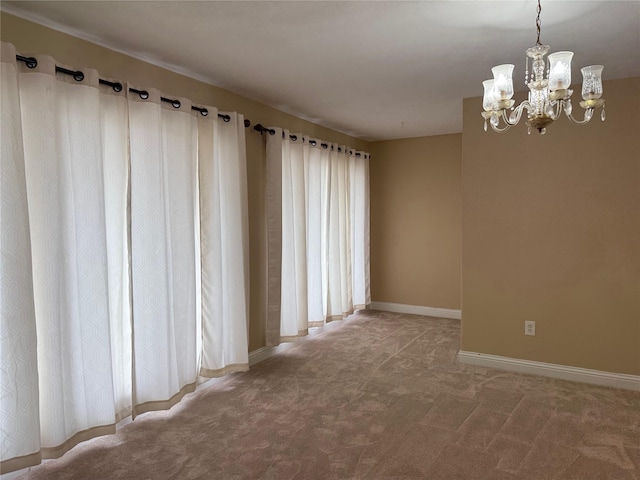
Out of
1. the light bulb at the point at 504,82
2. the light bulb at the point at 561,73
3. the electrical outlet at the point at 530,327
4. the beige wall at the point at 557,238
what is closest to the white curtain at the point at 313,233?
the beige wall at the point at 557,238

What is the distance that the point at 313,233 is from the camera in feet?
16.0

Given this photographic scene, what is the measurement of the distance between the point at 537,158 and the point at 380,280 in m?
3.10

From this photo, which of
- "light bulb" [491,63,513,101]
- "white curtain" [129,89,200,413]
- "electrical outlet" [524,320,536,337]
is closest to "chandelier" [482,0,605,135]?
"light bulb" [491,63,513,101]

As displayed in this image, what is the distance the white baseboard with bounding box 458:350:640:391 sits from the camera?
3525 millimetres

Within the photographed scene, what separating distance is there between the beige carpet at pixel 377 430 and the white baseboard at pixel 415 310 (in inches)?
73.6

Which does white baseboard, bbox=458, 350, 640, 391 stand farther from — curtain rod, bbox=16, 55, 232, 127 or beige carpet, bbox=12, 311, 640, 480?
curtain rod, bbox=16, 55, 232, 127

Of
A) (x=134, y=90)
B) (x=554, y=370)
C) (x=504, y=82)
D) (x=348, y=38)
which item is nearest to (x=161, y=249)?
(x=134, y=90)

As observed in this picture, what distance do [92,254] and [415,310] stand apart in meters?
4.59

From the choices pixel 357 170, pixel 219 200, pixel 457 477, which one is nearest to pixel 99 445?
pixel 219 200

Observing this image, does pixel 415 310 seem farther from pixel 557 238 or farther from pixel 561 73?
pixel 561 73

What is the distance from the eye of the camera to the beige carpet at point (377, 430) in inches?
94.5

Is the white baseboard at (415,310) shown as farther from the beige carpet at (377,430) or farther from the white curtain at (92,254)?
the white curtain at (92,254)

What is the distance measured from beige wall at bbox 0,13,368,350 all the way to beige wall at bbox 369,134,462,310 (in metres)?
1.19

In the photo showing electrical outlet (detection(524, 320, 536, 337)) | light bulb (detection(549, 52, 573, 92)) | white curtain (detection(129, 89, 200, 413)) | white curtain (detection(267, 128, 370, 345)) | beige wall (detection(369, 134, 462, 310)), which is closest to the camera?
light bulb (detection(549, 52, 573, 92))
